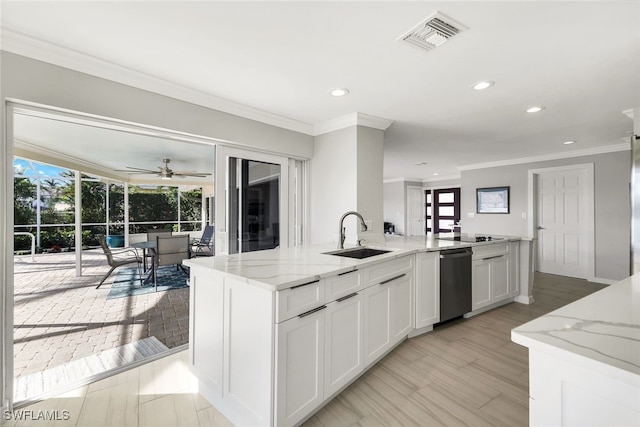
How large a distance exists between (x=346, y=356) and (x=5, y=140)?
8.41ft

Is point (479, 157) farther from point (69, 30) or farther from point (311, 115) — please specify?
point (69, 30)

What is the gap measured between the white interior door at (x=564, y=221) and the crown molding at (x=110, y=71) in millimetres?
5464

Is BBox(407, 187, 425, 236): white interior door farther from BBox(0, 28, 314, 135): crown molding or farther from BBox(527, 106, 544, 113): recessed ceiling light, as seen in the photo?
BBox(0, 28, 314, 135): crown molding

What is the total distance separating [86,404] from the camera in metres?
1.87

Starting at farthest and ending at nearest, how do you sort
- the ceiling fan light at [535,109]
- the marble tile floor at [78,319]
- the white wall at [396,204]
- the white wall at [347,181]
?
the white wall at [396,204]
the white wall at [347,181]
the ceiling fan light at [535,109]
the marble tile floor at [78,319]

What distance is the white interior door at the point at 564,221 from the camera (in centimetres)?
494

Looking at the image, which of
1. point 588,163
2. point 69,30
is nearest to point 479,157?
point 588,163

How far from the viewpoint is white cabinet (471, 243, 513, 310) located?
326cm

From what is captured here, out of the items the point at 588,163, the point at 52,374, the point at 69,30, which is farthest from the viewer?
the point at 588,163

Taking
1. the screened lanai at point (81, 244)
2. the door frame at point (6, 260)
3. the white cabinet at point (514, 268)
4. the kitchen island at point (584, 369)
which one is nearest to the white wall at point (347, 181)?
the screened lanai at point (81, 244)

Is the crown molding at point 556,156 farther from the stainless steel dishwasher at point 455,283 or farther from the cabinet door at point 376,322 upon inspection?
the cabinet door at point 376,322

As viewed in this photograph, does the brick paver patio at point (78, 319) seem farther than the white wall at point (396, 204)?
No

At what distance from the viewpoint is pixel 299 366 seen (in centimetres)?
154

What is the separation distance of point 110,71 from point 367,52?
6.18ft
